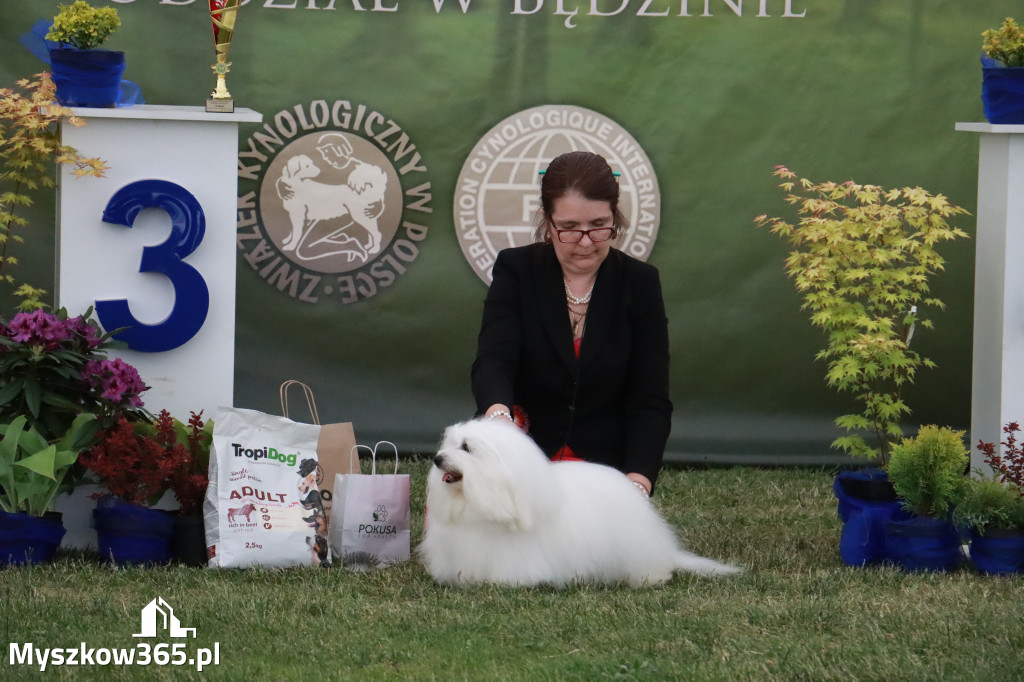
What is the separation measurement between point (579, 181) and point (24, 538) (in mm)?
1731

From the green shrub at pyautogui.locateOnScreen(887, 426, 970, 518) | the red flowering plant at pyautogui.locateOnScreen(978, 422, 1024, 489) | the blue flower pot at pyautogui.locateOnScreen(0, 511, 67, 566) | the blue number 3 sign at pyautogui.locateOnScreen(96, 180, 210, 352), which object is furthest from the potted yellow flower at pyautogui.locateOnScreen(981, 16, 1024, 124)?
the blue flower pot at pyautogui.locateOnScreen(0, 511, 67, 566)

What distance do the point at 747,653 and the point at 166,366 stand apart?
1.94 meters

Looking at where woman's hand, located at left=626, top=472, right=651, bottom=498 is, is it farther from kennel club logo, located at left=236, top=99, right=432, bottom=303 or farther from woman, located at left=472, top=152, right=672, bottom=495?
kennel club logo, located at left=236, top=99, right=432, bottom=303

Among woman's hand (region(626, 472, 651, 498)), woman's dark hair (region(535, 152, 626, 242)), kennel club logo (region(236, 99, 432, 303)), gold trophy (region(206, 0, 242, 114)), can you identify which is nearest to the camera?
woman's dark hair (region(535, 152, 626, 242))

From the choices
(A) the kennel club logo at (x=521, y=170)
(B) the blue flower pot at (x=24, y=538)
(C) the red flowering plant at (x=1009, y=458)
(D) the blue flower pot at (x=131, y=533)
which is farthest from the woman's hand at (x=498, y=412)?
(A) the kennel club logo at (x=521, y=170)

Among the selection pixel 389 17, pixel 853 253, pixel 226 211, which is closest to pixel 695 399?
pixel 853 253

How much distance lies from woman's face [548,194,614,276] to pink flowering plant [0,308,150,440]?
47.9 inches

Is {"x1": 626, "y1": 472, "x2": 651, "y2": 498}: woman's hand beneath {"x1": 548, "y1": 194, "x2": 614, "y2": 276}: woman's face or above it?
beneath

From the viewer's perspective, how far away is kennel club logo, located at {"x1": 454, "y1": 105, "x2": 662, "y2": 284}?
17.1 feet

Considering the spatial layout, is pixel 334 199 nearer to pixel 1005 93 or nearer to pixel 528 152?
pixel 528 152

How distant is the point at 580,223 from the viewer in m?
3.41

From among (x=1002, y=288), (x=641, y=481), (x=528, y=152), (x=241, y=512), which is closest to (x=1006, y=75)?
(x=1002, y=288)

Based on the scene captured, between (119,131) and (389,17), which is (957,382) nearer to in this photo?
(389,17)

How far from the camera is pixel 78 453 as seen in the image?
3453 mm
